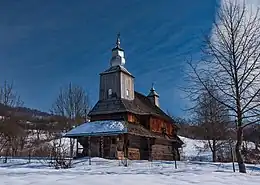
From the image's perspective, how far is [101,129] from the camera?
1220 inches

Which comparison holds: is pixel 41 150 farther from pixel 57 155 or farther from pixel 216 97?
pixel 216 97

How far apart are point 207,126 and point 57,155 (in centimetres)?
1849

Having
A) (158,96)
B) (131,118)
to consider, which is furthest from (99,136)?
(158,96)

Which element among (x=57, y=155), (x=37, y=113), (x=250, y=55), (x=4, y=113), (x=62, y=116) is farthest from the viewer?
(x=37, y=113)

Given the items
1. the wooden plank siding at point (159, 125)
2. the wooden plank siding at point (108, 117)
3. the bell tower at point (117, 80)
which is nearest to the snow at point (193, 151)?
the wooden plank siding at point (159, 125)

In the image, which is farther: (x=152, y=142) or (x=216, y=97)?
(x=152, y=142)

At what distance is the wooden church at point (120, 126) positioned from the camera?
31.2 meters

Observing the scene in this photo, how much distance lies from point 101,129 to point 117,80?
703cm

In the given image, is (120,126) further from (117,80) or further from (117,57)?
(117,57)

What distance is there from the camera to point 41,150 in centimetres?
4003

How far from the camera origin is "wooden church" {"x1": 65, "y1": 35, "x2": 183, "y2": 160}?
3125 centimetres

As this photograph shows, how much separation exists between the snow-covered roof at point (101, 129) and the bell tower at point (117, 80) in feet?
13.2

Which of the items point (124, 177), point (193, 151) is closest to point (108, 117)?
point (124, 177)

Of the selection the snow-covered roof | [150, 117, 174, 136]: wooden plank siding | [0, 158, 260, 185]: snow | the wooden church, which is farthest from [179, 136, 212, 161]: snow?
[0, 158, 260, 185]: snow
